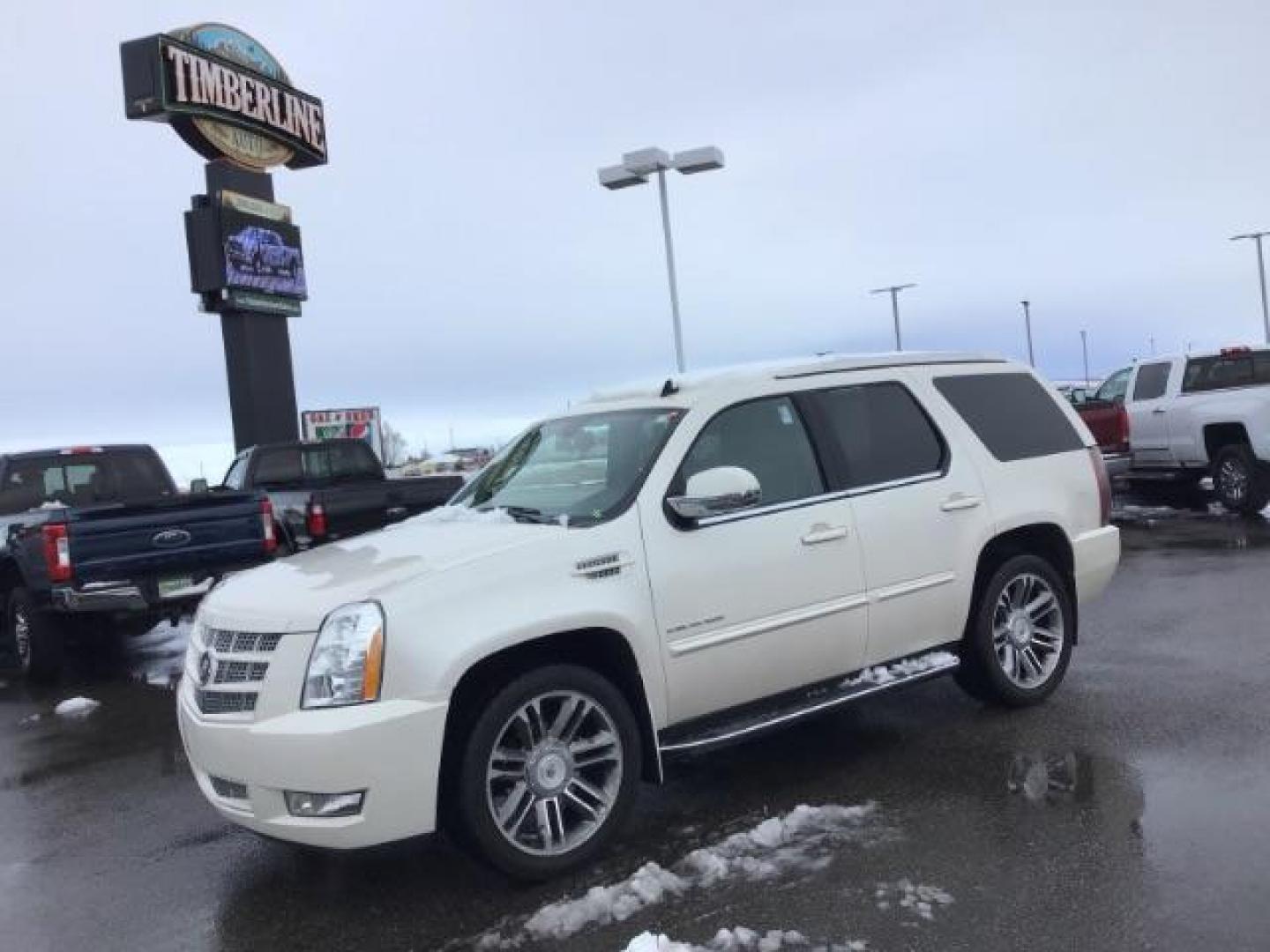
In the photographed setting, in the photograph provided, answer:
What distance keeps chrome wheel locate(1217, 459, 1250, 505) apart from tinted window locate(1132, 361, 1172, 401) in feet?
5.21

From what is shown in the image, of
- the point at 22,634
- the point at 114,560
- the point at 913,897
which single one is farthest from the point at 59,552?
the point at 913,897

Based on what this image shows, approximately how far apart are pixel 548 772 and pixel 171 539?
560 centimetres

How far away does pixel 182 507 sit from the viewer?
867 centimetres

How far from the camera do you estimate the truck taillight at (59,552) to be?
8.00 meters

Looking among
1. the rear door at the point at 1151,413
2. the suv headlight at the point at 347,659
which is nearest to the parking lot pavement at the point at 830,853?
the suv headlight at the point at 347,659

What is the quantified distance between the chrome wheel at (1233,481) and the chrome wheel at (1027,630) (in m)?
9.34

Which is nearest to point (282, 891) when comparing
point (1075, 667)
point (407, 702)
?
point (407, 702)

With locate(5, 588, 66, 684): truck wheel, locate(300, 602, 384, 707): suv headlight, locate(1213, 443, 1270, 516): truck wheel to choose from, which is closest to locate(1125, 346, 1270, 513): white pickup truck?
locate(1213, 443, 1270, 516): truck wheel

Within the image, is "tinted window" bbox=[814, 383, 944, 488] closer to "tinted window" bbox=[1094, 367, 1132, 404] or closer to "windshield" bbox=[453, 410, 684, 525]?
"windshield" bbox=[453, 410, 684, 525]

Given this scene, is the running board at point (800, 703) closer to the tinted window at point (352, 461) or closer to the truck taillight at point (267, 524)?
the truck taillight at point (267, 524)

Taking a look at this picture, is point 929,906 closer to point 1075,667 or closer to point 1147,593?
point 1075,667

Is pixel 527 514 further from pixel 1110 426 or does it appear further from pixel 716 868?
pixel 1110 426

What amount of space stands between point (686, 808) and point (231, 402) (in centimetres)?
1882

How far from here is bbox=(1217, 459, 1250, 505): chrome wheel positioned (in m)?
13.5
